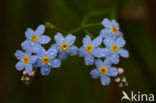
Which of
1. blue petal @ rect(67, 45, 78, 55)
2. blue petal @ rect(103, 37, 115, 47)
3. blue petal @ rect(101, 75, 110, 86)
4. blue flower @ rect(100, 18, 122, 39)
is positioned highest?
blue flower @ rect(100, 18, 122, 39)

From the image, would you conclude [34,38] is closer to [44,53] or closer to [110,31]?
[44,53]

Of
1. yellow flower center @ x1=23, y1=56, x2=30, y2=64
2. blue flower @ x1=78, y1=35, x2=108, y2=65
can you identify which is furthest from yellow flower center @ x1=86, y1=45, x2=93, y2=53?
yellow flower center @ x1=23, y1=56, x2=30, y2=64

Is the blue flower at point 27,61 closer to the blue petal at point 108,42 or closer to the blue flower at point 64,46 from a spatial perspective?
the blue flower at point 64,46

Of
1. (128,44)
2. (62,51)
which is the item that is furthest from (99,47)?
(128,44)

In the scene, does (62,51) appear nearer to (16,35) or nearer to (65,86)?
(65,86)

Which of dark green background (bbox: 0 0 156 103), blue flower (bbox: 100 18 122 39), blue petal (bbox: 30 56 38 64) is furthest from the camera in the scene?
dark green background (bbox: 0 0 156 103)

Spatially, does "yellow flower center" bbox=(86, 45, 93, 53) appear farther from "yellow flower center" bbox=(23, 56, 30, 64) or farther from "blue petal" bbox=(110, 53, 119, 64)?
"yellow flower center" bbox=(23, 56, 30, 64)
